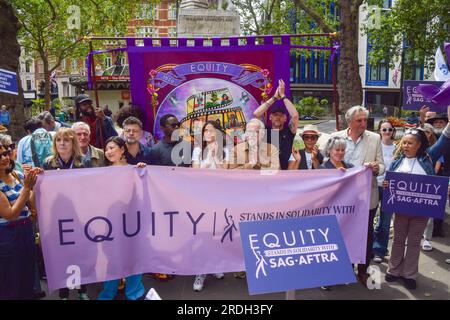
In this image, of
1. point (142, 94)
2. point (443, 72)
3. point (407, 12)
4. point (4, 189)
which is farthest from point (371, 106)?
point (4, 189)

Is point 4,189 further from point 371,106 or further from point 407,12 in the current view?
point 371,106

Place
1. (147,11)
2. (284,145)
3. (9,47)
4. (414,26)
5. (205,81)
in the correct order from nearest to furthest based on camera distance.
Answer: (284,145), (205,81), (9,47), (414,26), (147,11)

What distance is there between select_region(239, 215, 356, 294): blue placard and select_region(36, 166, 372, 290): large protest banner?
1056mm

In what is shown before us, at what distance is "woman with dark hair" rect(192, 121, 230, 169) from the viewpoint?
4.66 meters

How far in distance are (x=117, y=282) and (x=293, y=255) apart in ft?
6.62

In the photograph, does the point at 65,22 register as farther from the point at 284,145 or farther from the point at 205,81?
the point at 284,145

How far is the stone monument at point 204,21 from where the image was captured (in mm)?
7969

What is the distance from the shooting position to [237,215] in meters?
4.03

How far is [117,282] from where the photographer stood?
4.14 metres

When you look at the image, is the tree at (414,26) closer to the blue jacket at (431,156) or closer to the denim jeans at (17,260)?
the blue jacket at (431,156)

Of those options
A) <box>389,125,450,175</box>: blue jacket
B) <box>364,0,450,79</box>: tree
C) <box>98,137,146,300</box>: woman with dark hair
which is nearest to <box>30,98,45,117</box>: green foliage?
<box>364,0,450,79</box>: tree

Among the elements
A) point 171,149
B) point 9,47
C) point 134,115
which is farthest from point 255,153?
point 9,47

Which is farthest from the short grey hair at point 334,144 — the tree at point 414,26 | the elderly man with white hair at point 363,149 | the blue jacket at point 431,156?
the tree at point 414,26
